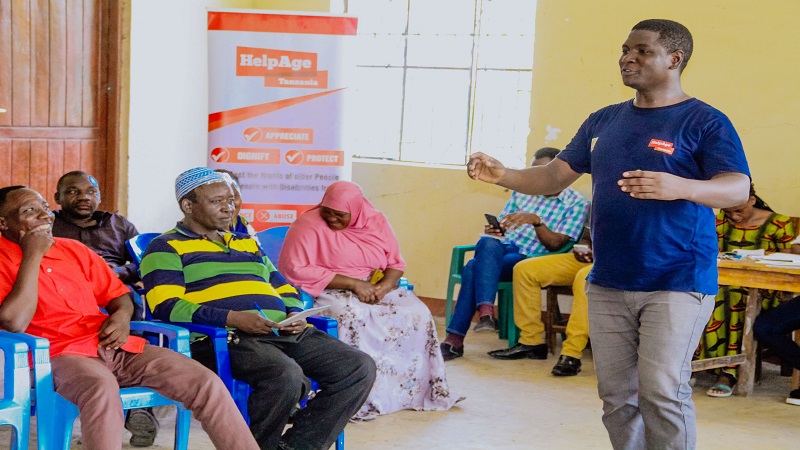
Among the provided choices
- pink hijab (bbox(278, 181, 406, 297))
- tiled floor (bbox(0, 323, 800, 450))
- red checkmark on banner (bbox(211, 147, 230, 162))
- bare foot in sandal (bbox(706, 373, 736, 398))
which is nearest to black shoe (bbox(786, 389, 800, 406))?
tiled floor (bbox(0, 323, 800, 450))

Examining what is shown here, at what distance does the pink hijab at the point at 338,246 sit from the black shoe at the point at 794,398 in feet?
7.16

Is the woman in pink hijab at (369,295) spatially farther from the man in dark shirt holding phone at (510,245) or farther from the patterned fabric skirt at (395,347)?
the man in dark shirt holding phone at (510,245)

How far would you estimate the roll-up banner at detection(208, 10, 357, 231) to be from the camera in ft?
20.7

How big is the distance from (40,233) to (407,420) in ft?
6.60

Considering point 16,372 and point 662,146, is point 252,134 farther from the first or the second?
point 662,146

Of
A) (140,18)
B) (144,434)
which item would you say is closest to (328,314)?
(144,434)

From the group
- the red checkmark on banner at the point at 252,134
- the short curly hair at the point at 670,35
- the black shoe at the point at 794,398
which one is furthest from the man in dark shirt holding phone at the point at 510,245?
the short curly hair at the point at 670,35

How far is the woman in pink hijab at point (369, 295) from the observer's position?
15.4ft

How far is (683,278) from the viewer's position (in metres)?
2.99

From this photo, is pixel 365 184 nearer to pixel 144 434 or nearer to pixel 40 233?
pixel 144 434

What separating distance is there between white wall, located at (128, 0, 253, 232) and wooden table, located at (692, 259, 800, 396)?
11.6 ft

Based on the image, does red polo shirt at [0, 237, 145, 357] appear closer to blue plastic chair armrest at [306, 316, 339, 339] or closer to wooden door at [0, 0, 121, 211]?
blue plastic chair armrest at [306, 316, 339, 339]

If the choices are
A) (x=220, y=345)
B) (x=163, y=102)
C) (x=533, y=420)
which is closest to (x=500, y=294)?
(x=533, y=420)

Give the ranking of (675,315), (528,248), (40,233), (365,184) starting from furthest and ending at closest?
(365,184) → (528,248) → (40,233) → (675,315)
